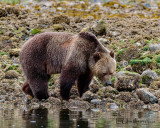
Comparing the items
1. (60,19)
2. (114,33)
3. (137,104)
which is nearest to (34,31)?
(60,19)

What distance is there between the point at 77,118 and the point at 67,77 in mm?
2054

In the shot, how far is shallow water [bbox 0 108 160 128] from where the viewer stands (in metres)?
7.68

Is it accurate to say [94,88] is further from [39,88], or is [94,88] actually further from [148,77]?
[148,77]

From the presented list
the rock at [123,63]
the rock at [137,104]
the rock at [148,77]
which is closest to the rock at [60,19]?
the rock at [123,63]

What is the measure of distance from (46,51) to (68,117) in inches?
107

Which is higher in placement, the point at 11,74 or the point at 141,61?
the point at 141,61

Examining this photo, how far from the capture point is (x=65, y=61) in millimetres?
10688

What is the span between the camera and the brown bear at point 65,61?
10422 millimetres

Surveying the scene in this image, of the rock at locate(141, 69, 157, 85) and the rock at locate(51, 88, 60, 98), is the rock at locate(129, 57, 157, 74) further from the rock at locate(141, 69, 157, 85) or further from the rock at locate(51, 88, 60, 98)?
the rock at locate(51, 88, 60, 98)

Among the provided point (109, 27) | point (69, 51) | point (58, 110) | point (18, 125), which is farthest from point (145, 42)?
point (18, 125)

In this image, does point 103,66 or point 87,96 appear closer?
point 103,66

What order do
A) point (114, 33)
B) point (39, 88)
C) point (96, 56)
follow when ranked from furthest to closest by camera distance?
point (114, 33), point (39, 88), point (96, 56)

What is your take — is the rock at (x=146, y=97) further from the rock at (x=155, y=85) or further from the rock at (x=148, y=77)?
the rock at (x=148, y=77)

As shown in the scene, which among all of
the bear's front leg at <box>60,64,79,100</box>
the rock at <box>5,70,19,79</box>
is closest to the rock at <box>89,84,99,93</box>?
the bear's front leg at <box>60,64,79,100</box>
